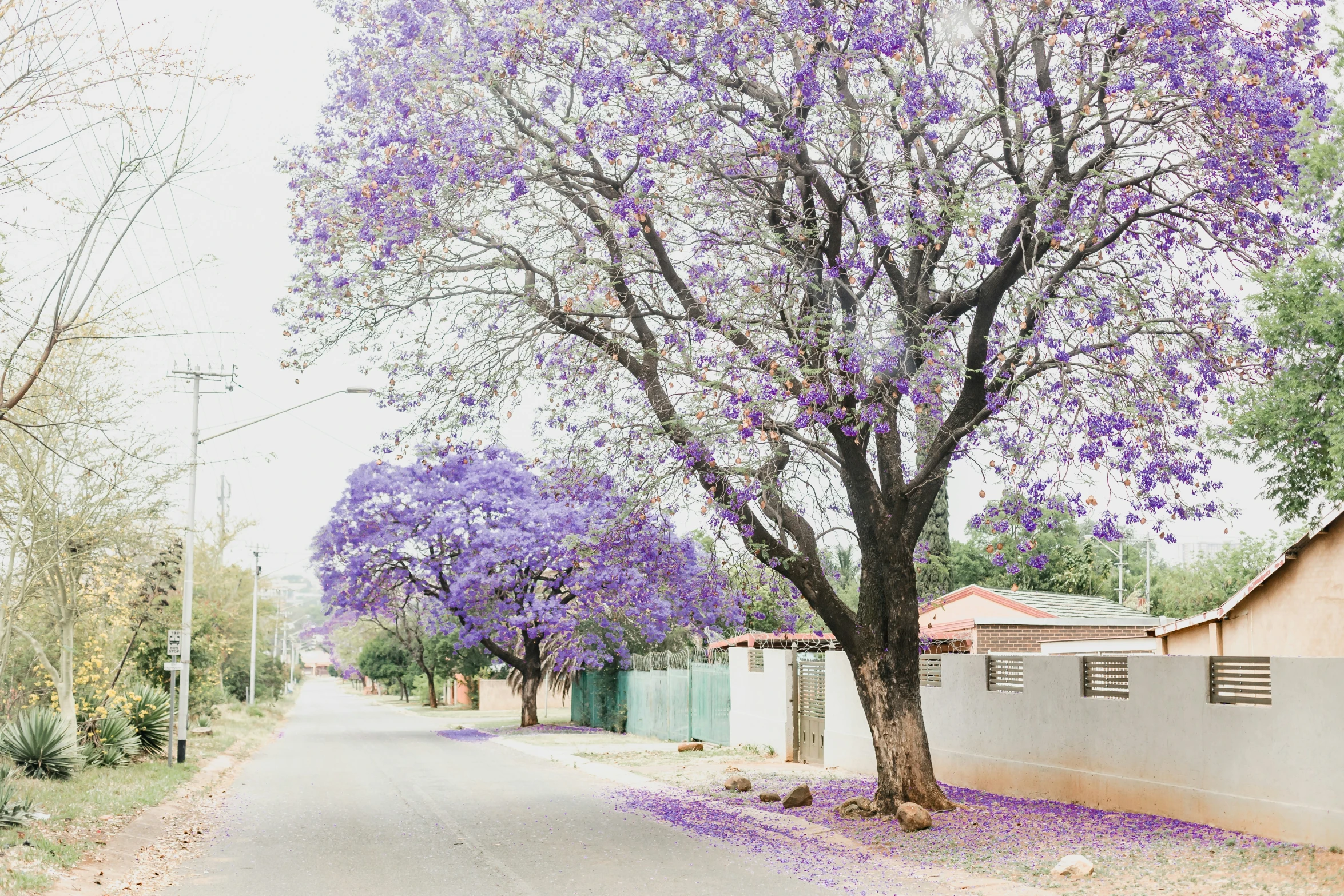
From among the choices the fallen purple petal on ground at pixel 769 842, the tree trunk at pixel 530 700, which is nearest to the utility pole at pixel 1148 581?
the tree trunk at pixel 530 700

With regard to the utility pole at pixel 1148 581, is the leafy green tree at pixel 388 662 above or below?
below

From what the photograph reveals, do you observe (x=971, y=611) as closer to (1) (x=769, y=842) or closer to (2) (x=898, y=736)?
(2) (x=898, y=736)

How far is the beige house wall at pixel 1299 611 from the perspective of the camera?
61.8 feet

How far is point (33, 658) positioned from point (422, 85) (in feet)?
60.4

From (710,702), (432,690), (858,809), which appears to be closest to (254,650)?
(432,690)

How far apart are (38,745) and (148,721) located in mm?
7563

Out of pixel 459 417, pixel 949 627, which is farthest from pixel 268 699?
pixel 459 417

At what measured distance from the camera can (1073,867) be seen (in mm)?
10383

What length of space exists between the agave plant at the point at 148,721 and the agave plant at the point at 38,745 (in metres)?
6.63

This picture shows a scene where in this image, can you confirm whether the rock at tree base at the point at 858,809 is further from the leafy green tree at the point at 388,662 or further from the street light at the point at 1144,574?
the leafy green tree at the point at 388,662

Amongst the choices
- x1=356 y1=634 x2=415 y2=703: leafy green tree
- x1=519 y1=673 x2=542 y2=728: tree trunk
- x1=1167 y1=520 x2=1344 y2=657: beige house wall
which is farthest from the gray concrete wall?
x1=356 y1=634 x2=415 y2=703: leafy green tree

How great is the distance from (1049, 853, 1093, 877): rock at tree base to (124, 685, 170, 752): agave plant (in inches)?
799

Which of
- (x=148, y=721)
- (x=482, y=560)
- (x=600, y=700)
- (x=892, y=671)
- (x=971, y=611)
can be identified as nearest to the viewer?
(x=892, y=671)

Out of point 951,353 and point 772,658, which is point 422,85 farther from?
point 772,658
